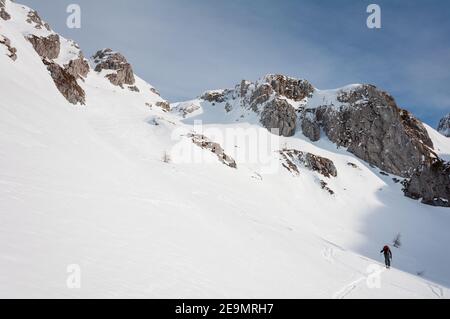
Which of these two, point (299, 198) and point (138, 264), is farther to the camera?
point (299, 198)

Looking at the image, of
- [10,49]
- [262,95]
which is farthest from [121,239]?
[262,95]

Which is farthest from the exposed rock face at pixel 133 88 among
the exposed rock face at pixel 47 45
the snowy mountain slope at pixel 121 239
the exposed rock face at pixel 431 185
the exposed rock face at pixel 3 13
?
the exposed rock face at pixel 431 185

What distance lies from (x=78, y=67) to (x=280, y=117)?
55905 mm

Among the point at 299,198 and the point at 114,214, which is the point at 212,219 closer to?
the point at 114,214

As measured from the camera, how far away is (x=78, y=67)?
8088cm

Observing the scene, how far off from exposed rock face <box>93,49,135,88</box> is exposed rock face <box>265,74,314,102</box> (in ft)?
141

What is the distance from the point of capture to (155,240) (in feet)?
36.1

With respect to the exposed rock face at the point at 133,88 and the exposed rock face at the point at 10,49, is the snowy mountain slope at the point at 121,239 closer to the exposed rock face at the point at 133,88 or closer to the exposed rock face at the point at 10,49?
the exposed rock face at the point at 10,49

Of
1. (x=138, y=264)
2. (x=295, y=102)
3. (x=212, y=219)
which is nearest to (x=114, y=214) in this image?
(x=138, y=264)

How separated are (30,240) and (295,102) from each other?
332 feet

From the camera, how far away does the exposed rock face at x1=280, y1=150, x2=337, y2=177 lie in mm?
70125

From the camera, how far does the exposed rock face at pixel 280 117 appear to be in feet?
304

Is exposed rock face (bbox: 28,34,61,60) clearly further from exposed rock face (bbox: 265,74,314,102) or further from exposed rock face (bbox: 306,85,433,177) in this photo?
exposed rock face (bbox: 306,85,433,177)

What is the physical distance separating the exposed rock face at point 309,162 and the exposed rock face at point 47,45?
57867 mm
